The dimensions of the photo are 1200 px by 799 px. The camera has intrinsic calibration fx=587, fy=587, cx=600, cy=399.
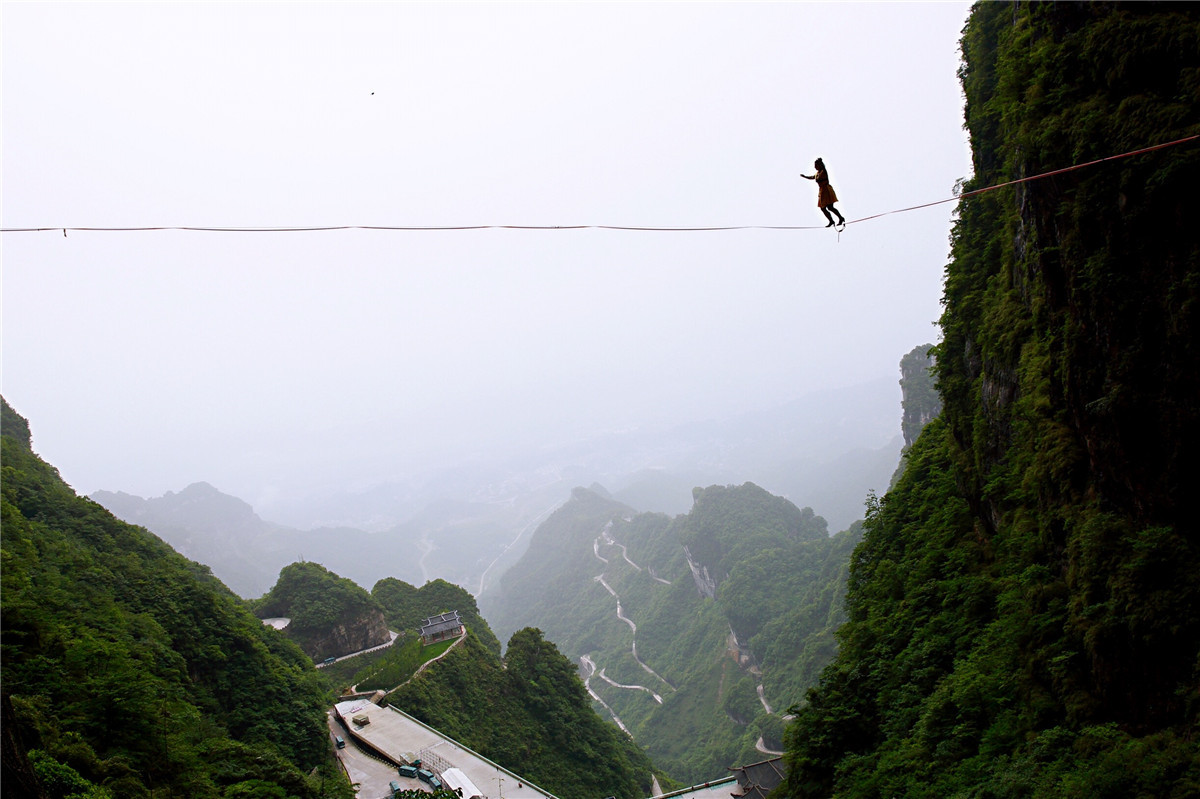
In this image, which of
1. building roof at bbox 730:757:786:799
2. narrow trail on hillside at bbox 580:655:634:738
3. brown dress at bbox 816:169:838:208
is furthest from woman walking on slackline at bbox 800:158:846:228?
narrow trail on hillside at bbox 580:655:634:738

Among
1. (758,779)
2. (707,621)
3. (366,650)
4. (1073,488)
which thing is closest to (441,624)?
(366,650)

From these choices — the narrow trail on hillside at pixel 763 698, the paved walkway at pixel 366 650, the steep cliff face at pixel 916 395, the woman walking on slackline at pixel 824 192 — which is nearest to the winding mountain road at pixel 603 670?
the narrow trail on hillside at pixel 763 698

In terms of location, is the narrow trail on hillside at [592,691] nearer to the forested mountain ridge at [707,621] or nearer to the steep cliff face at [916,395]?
the forested mountain ridge at [707,621]

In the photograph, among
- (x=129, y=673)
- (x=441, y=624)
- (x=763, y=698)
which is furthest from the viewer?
(x=763, y=698)

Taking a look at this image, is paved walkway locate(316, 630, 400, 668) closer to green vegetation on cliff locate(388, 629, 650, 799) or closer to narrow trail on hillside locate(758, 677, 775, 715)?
green vegetation on cliff locate(388, 629, 650, 799)

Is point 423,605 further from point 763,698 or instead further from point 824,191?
point 824,191

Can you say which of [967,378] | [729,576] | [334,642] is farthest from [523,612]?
[967,378]

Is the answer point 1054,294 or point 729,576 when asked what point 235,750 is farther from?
point 729,576
